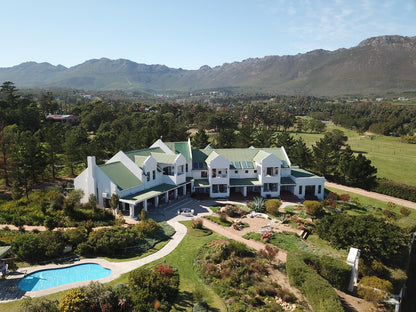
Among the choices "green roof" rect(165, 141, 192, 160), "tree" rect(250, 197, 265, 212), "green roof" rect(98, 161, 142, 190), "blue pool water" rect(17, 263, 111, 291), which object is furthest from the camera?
"green roof" rect(165, 141, 192, 160)

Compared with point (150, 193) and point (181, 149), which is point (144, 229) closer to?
point (150, 193)

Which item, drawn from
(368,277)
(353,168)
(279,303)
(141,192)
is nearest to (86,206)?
(141,192)

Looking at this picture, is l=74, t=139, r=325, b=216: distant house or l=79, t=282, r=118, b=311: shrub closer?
l=79, t=282, r=118, b=311: shrub

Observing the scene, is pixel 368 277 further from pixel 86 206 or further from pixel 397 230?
pixel 86 206

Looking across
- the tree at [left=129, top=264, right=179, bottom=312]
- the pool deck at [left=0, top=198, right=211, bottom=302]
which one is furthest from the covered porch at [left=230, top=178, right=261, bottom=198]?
the tree at [left=129, top=264, right=179, bottom=312]

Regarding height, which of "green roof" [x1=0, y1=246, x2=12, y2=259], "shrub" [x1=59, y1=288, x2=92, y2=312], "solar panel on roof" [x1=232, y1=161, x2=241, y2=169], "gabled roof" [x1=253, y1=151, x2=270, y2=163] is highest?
"gabled roof" [x1=253, y1=151, x2=270, y2=163]

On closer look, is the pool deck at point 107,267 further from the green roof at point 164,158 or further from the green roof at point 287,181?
the green roof at point 287,181

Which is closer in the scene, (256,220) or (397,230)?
(397,230)

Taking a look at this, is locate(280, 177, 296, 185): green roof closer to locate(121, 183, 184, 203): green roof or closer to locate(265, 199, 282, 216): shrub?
locate(265, 199, 282, 216): shrub
